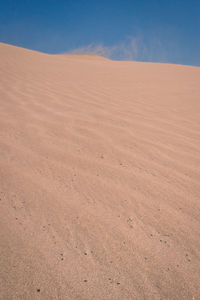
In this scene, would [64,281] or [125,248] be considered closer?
[64,281]

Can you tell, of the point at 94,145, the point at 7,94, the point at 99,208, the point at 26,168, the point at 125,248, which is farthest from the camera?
the point at 7,94

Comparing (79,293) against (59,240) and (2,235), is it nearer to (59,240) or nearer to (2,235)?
(59,240)

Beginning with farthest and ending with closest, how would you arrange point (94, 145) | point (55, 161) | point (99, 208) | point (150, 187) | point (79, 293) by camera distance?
point (94, 145)
point (55, 161)
point (150, 187)
point (99, 208)
point (79, 293)

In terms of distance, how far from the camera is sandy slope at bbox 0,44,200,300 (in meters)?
0.96

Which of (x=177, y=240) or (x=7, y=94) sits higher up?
(x=7, y=94)

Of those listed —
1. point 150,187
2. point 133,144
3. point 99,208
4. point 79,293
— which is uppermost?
point 133,144

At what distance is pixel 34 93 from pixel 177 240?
12.4 ft

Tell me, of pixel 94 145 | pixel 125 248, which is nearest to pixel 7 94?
pixel 94 145

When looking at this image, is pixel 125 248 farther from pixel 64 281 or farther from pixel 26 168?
pixel 26 168

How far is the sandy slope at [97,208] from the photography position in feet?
3.15

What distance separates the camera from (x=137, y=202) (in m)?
1.45

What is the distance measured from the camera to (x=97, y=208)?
4.50 feet

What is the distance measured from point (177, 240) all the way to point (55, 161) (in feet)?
3.95

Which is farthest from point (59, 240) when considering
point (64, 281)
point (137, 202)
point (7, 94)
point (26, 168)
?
point (7, 94)
